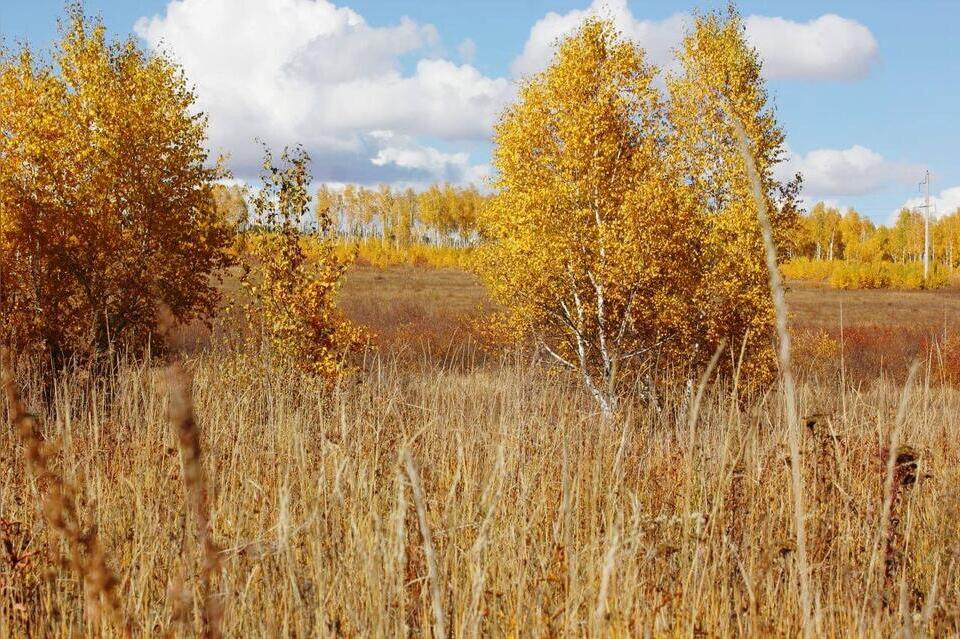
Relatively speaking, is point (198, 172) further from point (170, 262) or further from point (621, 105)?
point (621, 105)

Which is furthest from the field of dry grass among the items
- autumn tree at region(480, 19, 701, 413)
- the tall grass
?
autumn tree at region(480, 19, 701, 413)

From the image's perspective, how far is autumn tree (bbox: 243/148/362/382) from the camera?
32.2 ft

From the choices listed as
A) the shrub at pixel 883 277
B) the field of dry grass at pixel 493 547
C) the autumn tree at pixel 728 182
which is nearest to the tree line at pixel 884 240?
the shrub at pixel 883 277

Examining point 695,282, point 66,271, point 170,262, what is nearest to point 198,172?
point 170,262

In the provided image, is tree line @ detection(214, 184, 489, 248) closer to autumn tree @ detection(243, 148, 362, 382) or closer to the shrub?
the shrub

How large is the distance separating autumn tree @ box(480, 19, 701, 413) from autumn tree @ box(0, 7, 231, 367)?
5.86 m

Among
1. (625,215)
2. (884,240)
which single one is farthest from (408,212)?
(625,215)

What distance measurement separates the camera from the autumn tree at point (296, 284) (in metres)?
9.80

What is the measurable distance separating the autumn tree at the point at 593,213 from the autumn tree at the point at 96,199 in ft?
19.2

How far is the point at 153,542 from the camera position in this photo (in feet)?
11.6

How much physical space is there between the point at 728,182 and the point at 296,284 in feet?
30.1

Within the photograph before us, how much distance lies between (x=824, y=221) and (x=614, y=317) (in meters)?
102

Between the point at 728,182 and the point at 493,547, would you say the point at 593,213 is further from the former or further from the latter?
the point at 493,547

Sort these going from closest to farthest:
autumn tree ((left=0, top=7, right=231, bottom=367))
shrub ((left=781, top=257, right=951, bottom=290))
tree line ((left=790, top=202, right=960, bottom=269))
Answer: autumn tree ((left=0, top=7, right=231, bottom=367)) → shrub ((left=781, top=257, right=951, bottom=290)) → tree line ((left=790, top=202, right=960, bottom=269))
